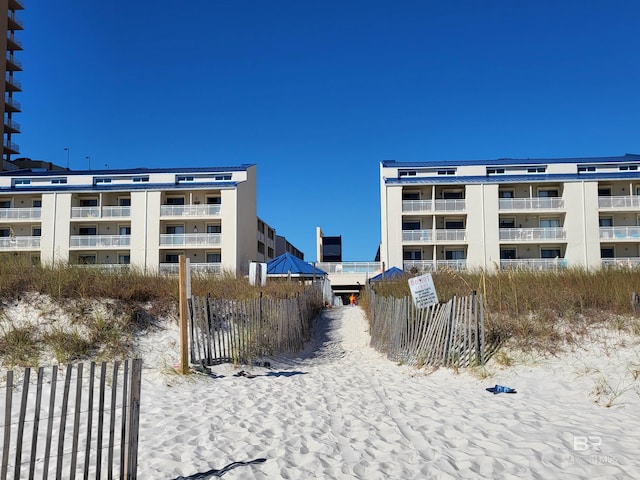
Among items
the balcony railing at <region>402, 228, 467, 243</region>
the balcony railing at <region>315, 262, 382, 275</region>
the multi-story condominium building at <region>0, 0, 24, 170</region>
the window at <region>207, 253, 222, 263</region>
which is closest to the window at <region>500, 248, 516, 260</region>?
the balcony railing at <region>402, 228, 467, 243</region>

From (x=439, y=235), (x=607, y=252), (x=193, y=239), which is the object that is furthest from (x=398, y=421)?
(x=607, y=252)

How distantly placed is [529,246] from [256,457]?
3853 cm

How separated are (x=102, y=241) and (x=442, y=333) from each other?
118ft

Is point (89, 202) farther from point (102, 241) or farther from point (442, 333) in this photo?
point (442, 333)

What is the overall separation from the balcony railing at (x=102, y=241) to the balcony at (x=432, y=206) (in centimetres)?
2273

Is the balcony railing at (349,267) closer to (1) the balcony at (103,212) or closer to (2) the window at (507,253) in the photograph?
(2) the window at (507,253)

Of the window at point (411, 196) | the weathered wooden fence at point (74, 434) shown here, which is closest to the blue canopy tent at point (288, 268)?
the window at point (411, 196)

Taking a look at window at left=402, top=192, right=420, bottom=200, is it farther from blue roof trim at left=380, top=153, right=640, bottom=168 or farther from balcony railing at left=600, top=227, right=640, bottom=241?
balcony railing at left=600, top=227, right=640, bottom=241

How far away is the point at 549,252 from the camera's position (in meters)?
39.4

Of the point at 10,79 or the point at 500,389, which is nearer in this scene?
the point at 500,389

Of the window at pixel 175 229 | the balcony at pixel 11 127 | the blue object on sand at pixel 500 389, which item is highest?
the balcony at pixel 11 127

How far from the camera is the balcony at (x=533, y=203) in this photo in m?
38.8

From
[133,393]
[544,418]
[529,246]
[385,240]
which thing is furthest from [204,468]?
[529,246]

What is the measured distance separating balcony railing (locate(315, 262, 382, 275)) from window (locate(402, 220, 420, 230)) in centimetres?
391
